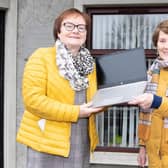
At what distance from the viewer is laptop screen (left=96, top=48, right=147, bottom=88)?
3014 millimetres

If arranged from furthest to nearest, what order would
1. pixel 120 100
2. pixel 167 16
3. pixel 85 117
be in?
pixel 167 16, pixel 85 117, pixel 120 100

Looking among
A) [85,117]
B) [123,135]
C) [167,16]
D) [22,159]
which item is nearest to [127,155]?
[123,135]

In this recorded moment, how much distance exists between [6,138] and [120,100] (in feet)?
8.04

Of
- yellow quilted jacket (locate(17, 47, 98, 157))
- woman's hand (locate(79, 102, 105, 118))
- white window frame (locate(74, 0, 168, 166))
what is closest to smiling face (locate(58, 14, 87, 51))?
yellow quilted jacket (locate(17, 47, 98, 157))

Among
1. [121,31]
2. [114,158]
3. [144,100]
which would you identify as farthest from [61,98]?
[121,31]

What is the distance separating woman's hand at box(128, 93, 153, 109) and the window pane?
196cm

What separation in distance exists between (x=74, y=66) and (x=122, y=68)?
0.30m

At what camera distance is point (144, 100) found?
9.95 feet

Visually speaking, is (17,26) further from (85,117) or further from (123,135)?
(85,117)

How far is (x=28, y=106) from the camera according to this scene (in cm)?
311

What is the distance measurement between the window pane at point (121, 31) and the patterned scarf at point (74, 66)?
72.1 inches

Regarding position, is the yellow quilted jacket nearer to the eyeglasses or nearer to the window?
the eyeglasses

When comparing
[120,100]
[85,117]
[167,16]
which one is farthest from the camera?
[167,16]

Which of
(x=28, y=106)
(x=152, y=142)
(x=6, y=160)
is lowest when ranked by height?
(x=6, y=160)
